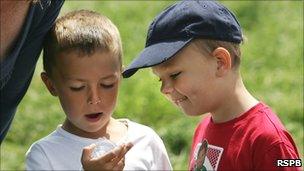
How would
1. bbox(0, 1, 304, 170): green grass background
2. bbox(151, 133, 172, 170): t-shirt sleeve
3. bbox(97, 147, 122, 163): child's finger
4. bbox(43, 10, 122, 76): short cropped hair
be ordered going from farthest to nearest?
bbox(0, 1, 304, 170): green grass background → bbox(151, 133, 172, 170): t-shirt sleeve → bbox(43, 10, 122, 76): short cropped hair → bbox(97, 147, 122, 163): child's finger

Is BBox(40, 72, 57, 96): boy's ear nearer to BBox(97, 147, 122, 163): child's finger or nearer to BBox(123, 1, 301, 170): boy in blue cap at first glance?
BBox(123, 1, 301, 170): boy in blue cap

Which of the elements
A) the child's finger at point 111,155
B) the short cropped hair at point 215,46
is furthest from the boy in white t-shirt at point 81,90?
the short cropped hair at point 215,46

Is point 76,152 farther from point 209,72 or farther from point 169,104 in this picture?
point 169,104

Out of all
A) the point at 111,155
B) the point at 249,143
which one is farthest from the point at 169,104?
the point at 111,155

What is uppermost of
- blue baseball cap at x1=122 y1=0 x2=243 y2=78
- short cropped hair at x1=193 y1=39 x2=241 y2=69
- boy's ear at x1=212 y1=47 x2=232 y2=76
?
blue baseball cap at x1=122 y1=0 x2=243 y2=78

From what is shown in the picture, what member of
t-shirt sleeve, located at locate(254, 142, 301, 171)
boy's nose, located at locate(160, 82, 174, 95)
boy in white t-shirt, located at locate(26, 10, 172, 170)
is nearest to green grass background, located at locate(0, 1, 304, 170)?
boy in white t-shirt, located at locate(26, 10, 172, 170)

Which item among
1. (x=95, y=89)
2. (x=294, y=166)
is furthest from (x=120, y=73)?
(x=294, y=166)

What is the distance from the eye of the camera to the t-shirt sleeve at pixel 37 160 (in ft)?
8.34

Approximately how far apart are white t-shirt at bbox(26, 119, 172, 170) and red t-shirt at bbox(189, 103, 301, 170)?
158mm

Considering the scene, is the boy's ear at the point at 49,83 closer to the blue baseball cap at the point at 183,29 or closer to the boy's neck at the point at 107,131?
the boy's neck at the point at 107,131

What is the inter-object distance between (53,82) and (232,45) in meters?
0.64

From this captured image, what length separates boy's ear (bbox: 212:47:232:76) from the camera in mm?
2531

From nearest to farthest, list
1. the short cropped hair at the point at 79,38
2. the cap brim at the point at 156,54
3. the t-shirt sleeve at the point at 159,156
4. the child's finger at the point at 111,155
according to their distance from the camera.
A: the child's finger at the point at 111,155
the cap brim at the point at 156,54
the short cropped hair at the point at 79,38
the t-shirt sleeve at the point at 159,156

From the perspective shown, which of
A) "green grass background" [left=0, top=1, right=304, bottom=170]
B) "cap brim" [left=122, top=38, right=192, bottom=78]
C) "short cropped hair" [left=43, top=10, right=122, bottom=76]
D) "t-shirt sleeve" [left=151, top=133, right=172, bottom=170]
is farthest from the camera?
"green grass background" [left=0, top=1, right=304, bottom=170]
